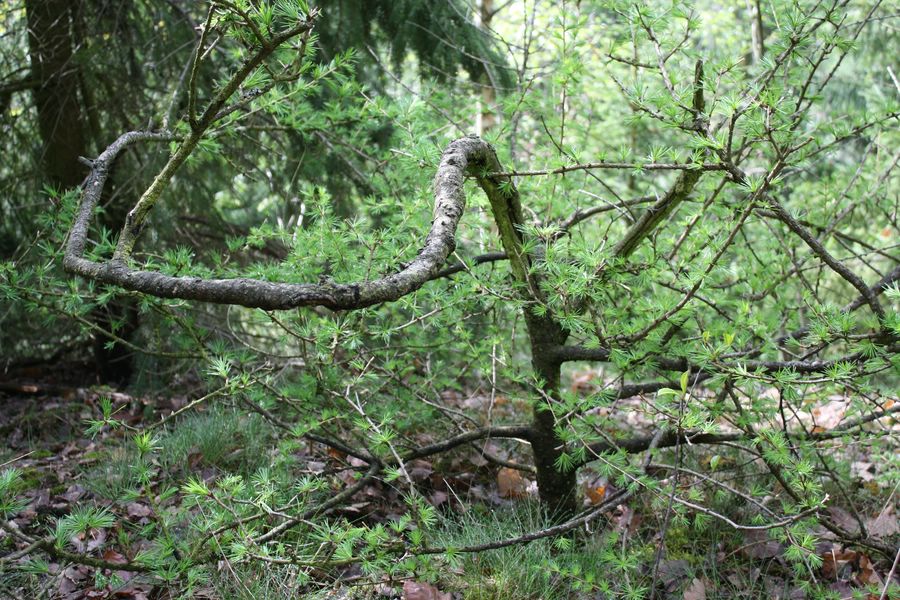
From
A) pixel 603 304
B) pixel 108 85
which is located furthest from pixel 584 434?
pixel 108 85

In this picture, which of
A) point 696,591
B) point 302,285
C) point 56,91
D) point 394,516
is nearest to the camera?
point 302,285

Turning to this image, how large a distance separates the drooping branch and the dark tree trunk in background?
2.59 meters

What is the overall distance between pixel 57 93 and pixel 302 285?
12.4 ft

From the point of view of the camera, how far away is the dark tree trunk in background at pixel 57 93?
414cm

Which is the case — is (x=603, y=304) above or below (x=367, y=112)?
below

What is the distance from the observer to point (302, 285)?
4.41ft

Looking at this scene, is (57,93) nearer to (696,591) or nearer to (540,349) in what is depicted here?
(540,349)

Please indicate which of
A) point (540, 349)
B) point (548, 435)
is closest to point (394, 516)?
point (548, 435)

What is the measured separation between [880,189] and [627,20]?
1.89m

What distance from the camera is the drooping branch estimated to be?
1.34 metres

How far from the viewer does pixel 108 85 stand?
14.1 feet

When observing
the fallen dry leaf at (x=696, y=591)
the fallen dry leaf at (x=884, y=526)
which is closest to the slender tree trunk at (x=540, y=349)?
the fallen dry leaf at (x=696, y=591)

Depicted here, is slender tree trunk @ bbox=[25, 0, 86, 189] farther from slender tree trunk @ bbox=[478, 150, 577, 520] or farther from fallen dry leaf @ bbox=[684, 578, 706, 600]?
fallen dry leaf @ bbox=[684, 578, 706, 600]

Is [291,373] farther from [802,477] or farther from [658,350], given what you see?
[802,477]
